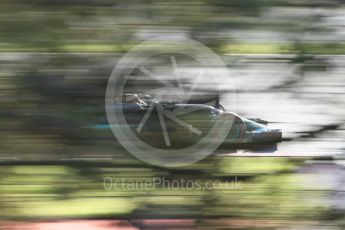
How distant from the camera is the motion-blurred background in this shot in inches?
76.4

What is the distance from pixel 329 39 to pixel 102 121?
0.79 metres

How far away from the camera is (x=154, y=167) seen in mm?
2055

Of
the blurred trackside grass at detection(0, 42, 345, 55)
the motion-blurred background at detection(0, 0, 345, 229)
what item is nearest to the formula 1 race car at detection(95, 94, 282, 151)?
the motion-blurred background at detection(0, 0, 345, 229)

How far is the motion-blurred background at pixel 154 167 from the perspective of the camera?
6.37 ft

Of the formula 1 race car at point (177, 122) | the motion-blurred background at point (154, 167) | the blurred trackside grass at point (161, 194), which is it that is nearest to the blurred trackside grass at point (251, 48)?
the motion-blurred background at point (154, 167)

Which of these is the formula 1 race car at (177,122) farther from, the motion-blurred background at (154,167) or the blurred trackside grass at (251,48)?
the blurred trackside grass at (251,48)

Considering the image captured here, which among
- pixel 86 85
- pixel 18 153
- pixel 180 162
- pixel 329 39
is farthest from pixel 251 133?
pixel 18 153

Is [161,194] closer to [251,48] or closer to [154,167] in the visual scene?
[154,167]

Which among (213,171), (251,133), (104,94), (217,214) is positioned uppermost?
(104,94)

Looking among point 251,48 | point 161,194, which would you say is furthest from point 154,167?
point 251,48

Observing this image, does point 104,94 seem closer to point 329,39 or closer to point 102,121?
point 102,121

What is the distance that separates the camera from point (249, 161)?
2.08 metres

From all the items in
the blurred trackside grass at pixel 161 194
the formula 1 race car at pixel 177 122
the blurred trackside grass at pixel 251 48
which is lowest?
the blurred trackside grass at pixel 161 194

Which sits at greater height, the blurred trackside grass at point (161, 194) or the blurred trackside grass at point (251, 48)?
the blurred trackside grass at point (251, 48)
